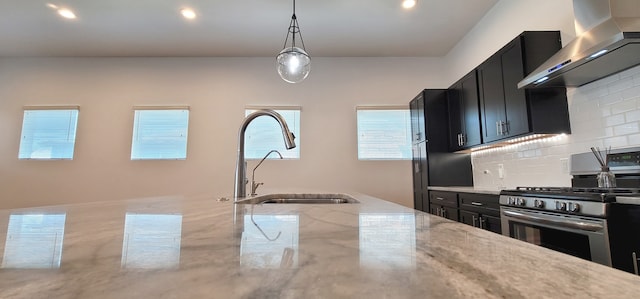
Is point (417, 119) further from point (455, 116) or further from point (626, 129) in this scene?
point (626, 129)

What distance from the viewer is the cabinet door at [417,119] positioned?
11.7ft

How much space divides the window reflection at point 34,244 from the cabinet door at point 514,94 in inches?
110

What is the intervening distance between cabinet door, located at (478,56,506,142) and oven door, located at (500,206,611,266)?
1.00 meters

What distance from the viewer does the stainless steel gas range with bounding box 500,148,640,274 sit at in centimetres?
130

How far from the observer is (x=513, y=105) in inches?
93.5

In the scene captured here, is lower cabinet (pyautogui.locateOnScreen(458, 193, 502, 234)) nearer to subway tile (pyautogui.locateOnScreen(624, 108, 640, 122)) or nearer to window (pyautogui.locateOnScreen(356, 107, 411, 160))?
subway tile (pyautogui.locateOnScreen(624, 108, 640, 122))

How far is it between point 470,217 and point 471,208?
86 mm

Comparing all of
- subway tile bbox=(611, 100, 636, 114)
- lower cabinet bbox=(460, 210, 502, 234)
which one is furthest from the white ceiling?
lower cabinet bbox=(460, 210, 502, 234)

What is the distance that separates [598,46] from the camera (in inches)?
61.0

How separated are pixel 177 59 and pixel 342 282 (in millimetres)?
4997

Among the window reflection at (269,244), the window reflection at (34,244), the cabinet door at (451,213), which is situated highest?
the window reflection at (34,244)

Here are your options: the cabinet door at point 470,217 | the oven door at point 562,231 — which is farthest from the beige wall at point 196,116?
the oven door at point 562,231

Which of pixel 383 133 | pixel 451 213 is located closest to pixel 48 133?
pixel 383 133

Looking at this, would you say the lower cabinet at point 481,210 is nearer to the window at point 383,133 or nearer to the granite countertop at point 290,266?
the window at point 383,133
